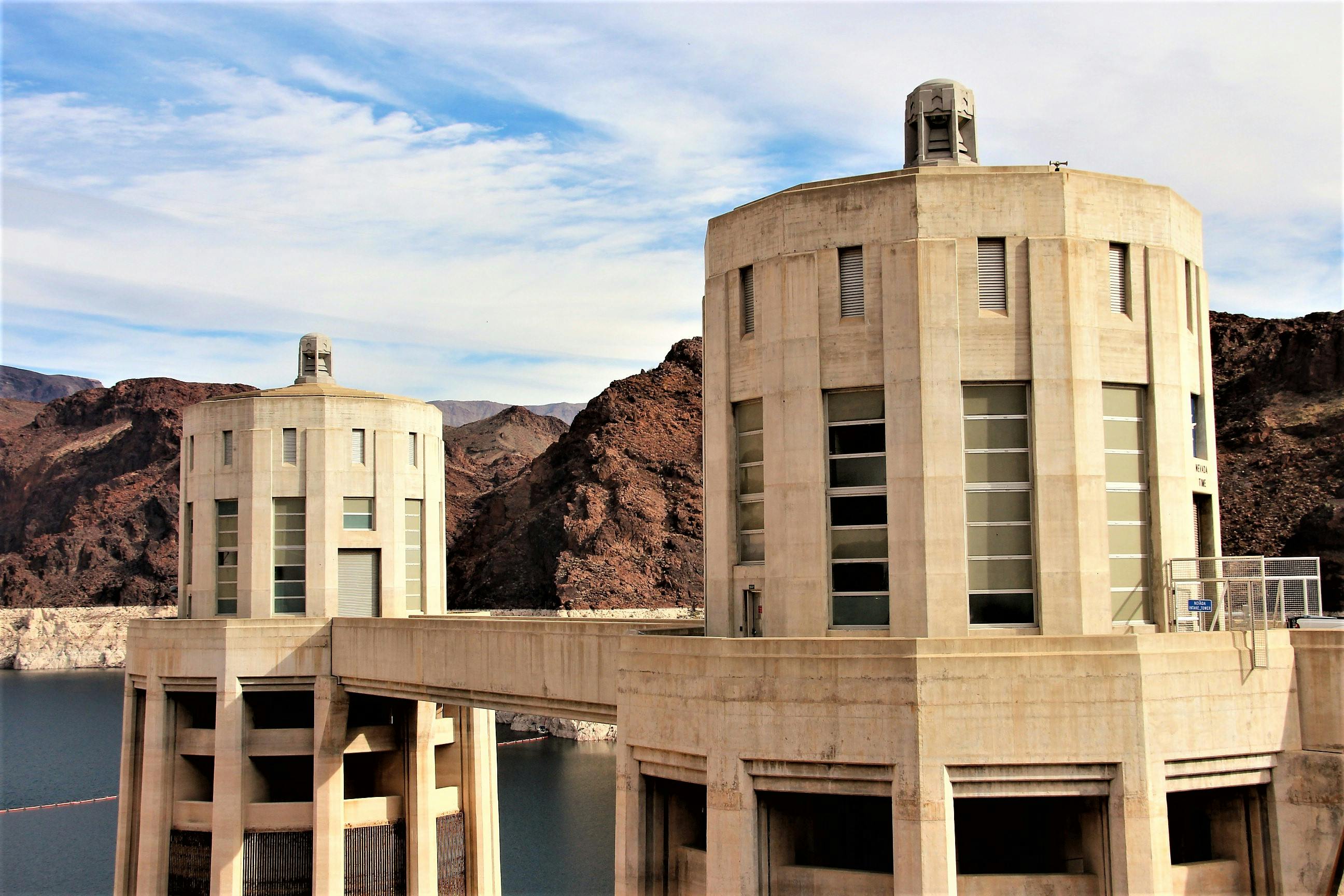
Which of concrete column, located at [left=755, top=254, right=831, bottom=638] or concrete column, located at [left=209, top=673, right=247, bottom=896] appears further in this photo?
concrete column, located at [left=209, top=673, right=247, bottom=896]

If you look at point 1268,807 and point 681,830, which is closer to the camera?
point 1268,807

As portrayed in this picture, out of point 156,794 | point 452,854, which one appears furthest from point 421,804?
point 156,794

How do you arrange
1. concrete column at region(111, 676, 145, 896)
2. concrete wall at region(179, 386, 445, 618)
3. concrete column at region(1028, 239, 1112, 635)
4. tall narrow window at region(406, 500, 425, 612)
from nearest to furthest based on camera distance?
concrete column at region(1028, 239, 1112, 635) → concrete wall at region(179, 386, 445, 618) → concrete column at region(111, 676, 145, 896) → tall narrow window at region(406, 500, 425, 612)

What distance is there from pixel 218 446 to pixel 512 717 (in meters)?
122

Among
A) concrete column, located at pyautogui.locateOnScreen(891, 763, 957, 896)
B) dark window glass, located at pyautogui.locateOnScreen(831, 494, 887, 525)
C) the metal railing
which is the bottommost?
concrete column, located at pyautogui.locateOnScreen(891, 763, 957, 896)

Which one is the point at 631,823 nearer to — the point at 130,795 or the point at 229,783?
the point at 229,783

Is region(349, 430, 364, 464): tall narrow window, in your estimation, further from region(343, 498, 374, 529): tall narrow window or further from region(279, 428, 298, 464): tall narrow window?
region(279, 428, 298, 464): tall narrow window

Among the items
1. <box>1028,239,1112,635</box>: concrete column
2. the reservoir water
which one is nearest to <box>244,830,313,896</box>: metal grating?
the reservoir water

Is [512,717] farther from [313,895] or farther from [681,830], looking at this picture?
[681,830]

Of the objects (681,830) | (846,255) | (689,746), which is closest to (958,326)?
(846,255)

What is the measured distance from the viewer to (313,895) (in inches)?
1490

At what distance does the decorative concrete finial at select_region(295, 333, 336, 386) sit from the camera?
43.7 metres

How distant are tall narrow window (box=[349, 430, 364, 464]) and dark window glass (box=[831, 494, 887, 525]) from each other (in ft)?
78.2

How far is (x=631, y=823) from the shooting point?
2170cm
